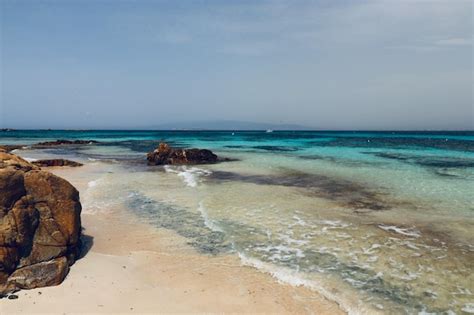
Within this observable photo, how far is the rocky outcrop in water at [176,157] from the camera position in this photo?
1246 inches

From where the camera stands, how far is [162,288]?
7.46 metres

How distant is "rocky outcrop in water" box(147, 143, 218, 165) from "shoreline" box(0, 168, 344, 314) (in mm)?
21779

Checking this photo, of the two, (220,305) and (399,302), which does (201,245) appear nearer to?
(220,305)

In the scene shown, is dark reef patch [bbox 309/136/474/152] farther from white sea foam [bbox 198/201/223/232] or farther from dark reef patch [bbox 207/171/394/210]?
white sea foam [bbox 198/201/223/232]

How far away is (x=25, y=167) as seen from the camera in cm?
865

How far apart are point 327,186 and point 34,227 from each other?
48.0 ft

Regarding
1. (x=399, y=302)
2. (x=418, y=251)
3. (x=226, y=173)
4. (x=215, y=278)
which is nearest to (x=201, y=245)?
(x=215, y=278)

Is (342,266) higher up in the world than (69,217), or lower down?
lower down

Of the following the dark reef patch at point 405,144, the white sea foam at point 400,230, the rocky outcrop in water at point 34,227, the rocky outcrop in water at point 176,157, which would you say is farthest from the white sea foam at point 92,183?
the dark reef patch at point 405,144

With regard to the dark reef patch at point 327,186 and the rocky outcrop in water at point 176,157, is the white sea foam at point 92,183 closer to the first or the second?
the dark reef patch at point 327,186

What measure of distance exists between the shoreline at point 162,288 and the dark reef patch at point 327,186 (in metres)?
7.91

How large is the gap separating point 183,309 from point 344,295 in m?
3.11

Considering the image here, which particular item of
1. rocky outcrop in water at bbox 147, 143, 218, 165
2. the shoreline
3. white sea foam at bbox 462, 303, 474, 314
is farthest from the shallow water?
rocky outcrop in water at bbox 147, 143, 218, 165

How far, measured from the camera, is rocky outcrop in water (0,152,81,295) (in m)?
7.45
